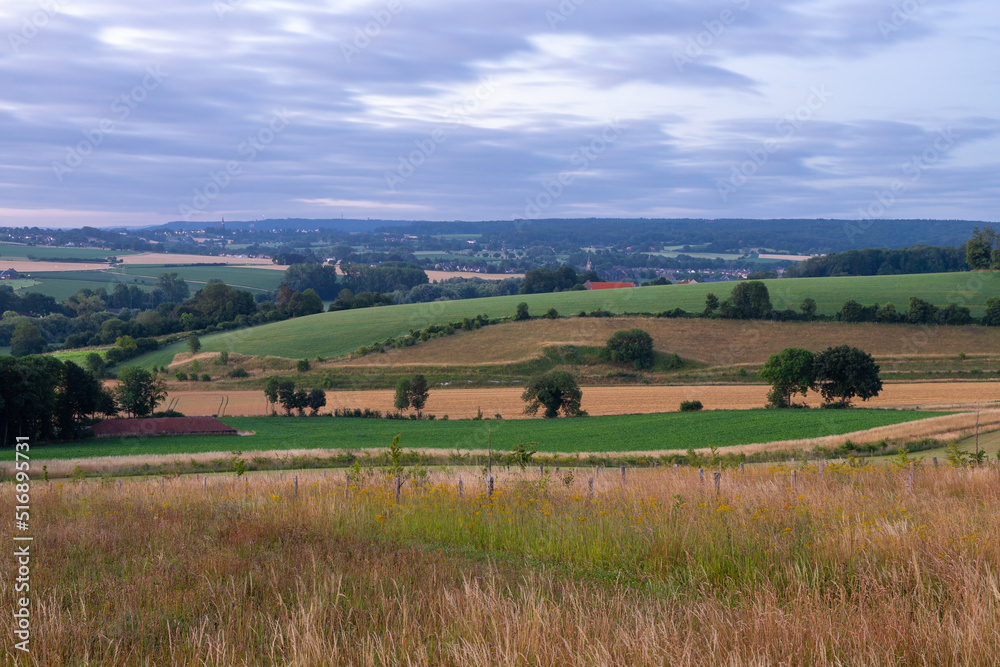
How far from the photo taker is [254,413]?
57906 millimetres

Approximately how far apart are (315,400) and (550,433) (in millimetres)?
23463

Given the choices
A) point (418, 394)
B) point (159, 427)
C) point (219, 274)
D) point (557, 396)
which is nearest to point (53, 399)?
point (159, 427)

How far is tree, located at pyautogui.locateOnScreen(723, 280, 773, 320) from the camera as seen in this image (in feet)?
264

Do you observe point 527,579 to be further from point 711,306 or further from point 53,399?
point 711,306

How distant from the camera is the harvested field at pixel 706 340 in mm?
68375

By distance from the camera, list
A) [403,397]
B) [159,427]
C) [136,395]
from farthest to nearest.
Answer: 1. [403,397]
2. [136,395]
3. [159,427]

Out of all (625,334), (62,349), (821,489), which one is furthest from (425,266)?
(821,489)

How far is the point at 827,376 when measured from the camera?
5184 centimetres

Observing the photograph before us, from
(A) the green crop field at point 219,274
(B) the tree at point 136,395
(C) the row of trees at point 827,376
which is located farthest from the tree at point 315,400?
(A) the green crop field at point 219,274

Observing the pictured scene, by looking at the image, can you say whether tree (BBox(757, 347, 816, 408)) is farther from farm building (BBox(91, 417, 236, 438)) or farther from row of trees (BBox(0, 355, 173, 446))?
→ row of trees (BBox(0, 355, 173, 446))

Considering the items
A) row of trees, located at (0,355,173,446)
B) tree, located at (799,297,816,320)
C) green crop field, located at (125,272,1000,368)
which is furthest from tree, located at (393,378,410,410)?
tree, located at (799,297,816,320)

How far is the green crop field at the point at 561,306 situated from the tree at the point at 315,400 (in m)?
24.9

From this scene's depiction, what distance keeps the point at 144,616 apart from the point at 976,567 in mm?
6090

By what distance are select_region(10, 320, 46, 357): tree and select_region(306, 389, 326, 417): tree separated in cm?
6118
